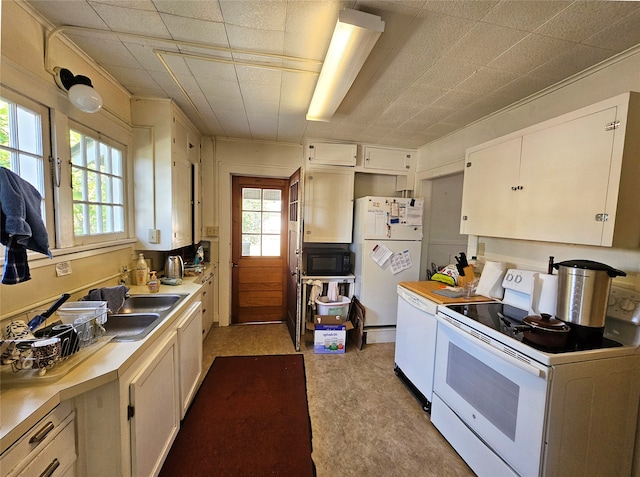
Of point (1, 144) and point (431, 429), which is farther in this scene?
point (431, 429)

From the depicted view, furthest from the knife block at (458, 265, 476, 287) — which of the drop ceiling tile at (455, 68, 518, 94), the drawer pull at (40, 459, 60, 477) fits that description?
the drawer pull at (40, 459, 60, 477)

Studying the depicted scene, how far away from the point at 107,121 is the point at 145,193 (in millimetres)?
602

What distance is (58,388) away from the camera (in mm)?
926

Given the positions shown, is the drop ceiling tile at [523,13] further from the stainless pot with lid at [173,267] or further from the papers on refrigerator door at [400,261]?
the stainless pot with lid at [173,267]

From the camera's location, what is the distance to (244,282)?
12.1 ft

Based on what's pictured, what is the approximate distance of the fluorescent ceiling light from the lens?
123 centimetres

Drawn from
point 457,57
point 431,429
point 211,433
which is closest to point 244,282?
point 211,433

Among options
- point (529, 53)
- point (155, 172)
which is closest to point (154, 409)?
point (155, 172)

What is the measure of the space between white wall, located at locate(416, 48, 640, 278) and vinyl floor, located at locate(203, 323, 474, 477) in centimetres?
151

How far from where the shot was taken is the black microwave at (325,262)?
3.17 m

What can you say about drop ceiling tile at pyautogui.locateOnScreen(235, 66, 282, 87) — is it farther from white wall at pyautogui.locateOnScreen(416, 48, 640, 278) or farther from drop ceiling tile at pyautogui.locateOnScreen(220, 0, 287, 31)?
white wall at pyautogui.locateOnScreen(416, 48, 640, 278)

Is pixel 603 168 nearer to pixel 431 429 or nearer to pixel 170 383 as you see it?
pixel 431 429

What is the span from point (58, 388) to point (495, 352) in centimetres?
199

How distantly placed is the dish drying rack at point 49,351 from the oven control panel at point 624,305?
2.67 meters
